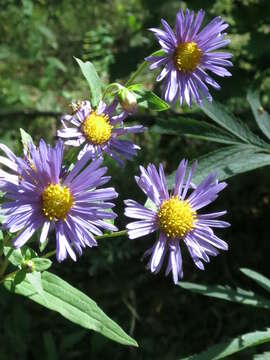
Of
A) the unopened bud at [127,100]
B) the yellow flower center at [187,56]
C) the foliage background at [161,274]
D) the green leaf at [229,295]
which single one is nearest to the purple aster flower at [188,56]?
the yellow flower center at [187,56]

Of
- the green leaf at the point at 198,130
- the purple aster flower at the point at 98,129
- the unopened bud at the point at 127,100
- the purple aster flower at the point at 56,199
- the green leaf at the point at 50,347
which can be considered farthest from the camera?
the green leaf at the point at 50,347

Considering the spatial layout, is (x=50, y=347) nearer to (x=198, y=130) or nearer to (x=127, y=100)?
(x=198, y=130)

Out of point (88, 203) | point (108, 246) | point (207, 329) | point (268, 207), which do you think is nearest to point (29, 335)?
point (108, 246)

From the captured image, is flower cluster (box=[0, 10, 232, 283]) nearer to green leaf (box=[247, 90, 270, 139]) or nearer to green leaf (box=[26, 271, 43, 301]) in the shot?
green leaf (box=[26, 271, 43, 301])

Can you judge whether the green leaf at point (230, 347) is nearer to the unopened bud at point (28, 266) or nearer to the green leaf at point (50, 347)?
the unopened bud at point (28, 266)

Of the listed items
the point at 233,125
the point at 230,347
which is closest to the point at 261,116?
the point at 233,125

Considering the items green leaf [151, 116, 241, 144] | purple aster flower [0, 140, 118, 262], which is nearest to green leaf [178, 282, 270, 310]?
green leaf [151, 116, 241, 144]

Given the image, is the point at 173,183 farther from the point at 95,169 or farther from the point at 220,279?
the point at 220,279
